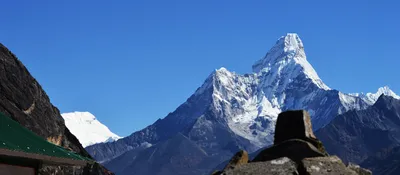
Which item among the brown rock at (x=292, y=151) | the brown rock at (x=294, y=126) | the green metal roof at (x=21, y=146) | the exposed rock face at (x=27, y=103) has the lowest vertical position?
the brown rock at (x=292, y=151)

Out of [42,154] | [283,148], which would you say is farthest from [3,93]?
[283,148]

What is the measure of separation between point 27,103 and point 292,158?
5093 cm

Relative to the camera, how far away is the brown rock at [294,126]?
34.4 ft

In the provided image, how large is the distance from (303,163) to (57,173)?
34.3 m

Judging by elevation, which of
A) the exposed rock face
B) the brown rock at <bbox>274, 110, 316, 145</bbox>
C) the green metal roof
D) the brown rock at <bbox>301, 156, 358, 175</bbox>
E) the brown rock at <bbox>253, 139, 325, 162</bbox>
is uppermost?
the exposed rock face

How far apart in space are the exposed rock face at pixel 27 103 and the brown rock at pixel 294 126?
40.0m

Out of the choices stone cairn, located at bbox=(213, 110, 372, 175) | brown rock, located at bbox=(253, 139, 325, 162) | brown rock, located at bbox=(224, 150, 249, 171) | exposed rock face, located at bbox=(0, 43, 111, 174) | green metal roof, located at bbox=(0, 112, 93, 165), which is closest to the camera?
stone cairn, located at bbox=(213, 110, 372, 175)

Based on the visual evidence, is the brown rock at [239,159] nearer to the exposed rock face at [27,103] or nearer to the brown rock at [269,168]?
the brown rock at [269,168]

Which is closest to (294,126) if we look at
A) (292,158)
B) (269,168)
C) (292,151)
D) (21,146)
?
(292,151)

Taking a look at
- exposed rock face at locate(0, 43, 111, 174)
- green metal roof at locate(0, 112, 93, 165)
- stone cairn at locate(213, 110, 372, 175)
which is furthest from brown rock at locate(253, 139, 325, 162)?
exposed rock face at locate(0, 43, 111, 174)

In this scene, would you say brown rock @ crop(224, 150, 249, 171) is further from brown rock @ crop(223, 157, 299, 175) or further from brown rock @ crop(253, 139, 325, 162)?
brown rock @ crop(223, 157, 299, 175)

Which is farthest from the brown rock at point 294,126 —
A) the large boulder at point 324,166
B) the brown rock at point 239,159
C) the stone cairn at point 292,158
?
the large boulder at point 324,166

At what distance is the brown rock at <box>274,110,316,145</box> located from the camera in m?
10.5

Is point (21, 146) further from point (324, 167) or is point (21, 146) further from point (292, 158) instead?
point (324, 167)
